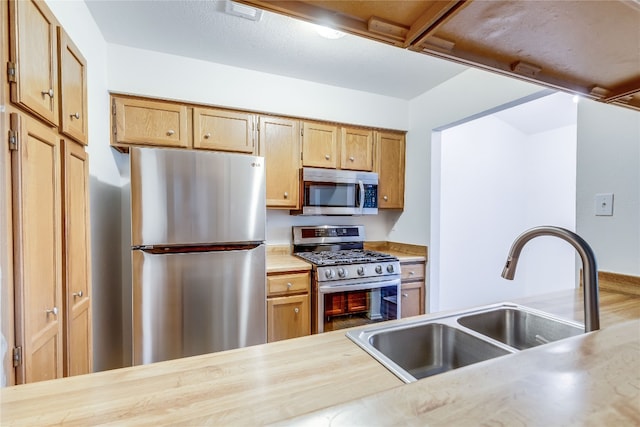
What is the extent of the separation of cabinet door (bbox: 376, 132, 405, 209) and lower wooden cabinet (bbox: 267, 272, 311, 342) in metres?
1.17

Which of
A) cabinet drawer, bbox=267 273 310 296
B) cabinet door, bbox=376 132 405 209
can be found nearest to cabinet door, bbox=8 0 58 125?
cabinet drawer, bbox=267 273 310 296

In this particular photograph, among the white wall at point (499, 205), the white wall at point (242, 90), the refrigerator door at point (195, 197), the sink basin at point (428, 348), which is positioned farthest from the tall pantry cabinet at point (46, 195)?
the white wall at point (499, 205)

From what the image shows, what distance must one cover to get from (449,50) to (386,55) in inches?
61.7

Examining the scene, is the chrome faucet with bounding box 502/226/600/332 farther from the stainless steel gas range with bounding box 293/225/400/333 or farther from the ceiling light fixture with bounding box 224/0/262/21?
the ceiling light fixture with bounding box 224/0/262/21

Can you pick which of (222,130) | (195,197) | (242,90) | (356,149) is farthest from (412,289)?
(242,90)

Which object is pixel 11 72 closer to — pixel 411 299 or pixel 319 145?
pixel 319 145

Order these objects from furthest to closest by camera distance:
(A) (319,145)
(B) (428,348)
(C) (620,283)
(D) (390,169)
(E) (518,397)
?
1. (D) (390,169)
2. (A) (319,145)
3. (C) (620,283)
4. (B) (428,348)
5. (E) (518,397)

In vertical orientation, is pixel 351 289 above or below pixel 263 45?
below

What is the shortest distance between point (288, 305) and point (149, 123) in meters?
1.65

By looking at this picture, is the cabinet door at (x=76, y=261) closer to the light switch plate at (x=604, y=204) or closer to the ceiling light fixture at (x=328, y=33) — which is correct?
the ceiling light fixture at (x=328, y=33)

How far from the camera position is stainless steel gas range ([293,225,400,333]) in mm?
2215

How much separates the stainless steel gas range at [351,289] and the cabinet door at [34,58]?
1718 mm

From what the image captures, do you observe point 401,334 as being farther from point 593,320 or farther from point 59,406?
point 59,406

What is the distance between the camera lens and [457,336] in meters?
1.04
